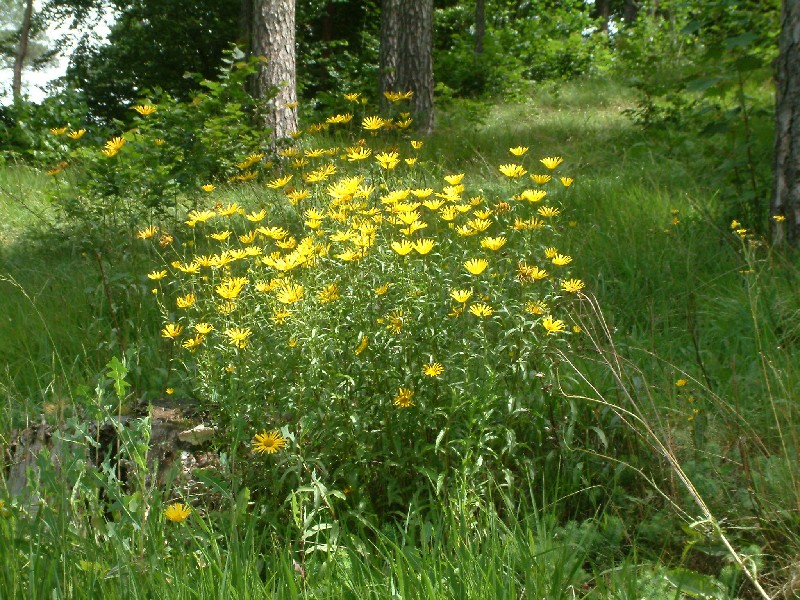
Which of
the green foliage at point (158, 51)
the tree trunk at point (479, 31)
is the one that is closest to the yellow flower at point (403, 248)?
the tree trunk at point (479, 31)

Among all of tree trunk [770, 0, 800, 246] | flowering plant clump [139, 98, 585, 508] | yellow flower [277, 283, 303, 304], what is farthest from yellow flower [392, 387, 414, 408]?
tree trunk [770, 0, 800, 246]

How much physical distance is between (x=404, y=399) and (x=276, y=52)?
632 centimetres

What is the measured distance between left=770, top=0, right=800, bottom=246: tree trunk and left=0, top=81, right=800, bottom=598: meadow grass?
20 centimetres

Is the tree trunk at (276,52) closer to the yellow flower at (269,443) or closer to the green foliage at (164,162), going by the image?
the green foliage at (164,162)

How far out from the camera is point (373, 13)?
14547 millimetres

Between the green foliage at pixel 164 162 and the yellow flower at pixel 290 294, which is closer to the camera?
the yellow flower at pixel 290 294

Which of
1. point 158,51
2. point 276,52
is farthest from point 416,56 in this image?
point 158,51

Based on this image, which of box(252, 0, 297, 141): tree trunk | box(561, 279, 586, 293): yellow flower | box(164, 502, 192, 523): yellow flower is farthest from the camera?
box(252, 0, 297, 141): tree trunk

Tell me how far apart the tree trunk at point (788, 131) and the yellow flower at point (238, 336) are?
8.50ft

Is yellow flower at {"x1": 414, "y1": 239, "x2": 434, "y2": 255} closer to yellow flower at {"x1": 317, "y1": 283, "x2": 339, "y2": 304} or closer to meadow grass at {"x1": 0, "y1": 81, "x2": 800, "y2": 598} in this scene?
yellow flower at {"x1": 317, "y1": 283, "x2": 339, "y2": 304}

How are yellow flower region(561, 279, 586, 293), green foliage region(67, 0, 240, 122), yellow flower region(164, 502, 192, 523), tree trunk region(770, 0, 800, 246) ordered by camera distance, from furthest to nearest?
green foliage region(67, 0, 240, 122)
tree trunk region(770, 0, 800, 246)
yellow flower region(561, 279, 586, 293)
yellow flower region(164, 502, 192, 523)

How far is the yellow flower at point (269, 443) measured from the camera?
86.1 inches

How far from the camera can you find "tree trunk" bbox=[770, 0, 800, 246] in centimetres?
386

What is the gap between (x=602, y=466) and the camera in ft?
8.09
